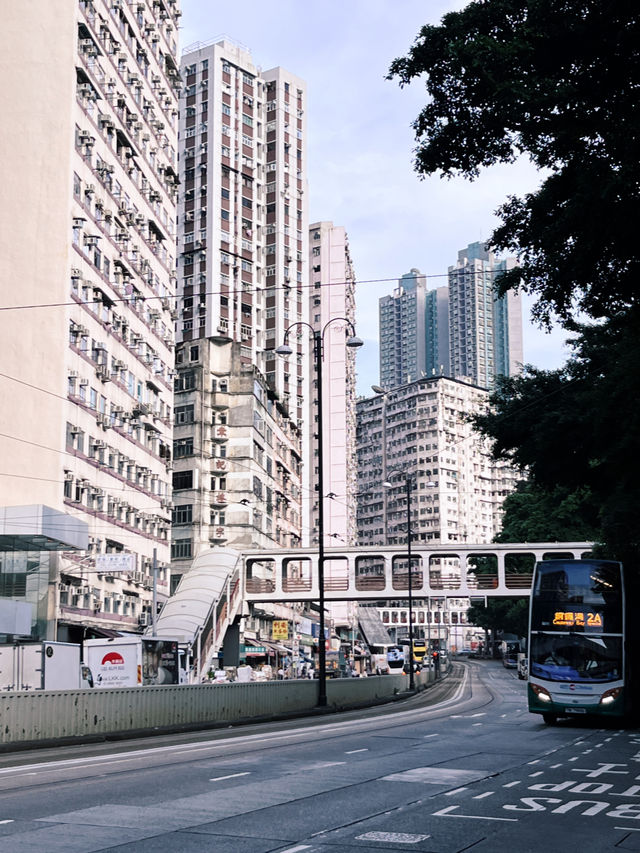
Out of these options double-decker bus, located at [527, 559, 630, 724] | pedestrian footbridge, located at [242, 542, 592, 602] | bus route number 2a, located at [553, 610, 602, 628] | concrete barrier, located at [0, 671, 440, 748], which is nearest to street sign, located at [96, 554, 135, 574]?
concrete barrier, located at [0, 671, 440, 748]

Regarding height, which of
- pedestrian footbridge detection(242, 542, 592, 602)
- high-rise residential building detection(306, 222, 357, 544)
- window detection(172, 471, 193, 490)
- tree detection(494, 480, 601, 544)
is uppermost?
high-rise residential building detection(306, 222, 357, 544)

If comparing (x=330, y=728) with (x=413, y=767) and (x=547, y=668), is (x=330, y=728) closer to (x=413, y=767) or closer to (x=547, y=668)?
(x=547, y=668)

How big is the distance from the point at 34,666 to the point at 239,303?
85500 millimetres

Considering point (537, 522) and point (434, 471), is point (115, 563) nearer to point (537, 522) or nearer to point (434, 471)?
point (537, 522)

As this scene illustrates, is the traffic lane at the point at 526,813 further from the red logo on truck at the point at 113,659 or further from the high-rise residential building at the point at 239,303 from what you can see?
the high-rise residential building at the point at 239,303

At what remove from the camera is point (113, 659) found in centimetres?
3656


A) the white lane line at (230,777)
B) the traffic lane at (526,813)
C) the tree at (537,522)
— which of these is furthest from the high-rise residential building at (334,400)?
the traffic lane at (526,813)

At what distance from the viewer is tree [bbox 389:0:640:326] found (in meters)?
15.0

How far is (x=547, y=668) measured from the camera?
96.3ft

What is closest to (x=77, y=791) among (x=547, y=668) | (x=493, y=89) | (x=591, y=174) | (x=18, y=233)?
(x=591, y=174)

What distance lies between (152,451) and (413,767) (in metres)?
51.4

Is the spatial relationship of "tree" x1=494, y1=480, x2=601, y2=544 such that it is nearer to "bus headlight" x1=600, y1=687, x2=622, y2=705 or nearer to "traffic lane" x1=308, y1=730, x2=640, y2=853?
"bus headlight" x1=600, y1=687, x2=622, y2=705

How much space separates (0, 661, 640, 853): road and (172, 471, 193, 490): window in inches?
2531

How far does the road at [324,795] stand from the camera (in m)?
9.84
